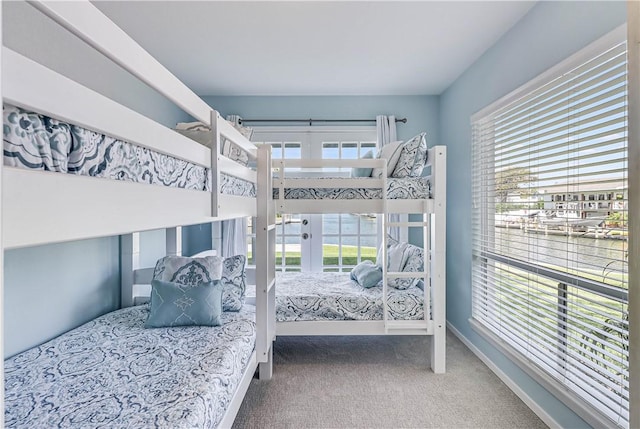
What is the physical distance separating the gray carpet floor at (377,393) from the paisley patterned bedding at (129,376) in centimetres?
49

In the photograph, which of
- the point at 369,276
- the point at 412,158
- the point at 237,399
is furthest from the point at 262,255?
the point at 412,158

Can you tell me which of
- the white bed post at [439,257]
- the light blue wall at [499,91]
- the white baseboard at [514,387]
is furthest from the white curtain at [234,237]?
the white baseboard at [514,387]

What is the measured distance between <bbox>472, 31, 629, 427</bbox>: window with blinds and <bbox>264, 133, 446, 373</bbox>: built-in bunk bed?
0.46 meters

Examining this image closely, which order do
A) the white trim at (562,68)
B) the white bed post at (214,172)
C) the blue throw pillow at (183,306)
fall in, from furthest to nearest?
the blue throw pillow at (183,306)
the white trim at (562,68)
the white bed post at (214,172)

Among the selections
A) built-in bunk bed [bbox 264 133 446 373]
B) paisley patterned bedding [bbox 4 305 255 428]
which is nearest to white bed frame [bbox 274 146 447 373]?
built-in bunk bed [bbox 264 133 446 373]

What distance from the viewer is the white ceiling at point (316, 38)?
6.87 feet

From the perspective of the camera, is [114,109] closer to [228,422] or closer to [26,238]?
[26,238]

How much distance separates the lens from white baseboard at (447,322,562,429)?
1.89m

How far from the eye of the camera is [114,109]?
76cm

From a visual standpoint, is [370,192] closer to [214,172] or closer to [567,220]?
[567,220]

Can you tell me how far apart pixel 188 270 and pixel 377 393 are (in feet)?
5.05

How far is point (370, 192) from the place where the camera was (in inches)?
96.3

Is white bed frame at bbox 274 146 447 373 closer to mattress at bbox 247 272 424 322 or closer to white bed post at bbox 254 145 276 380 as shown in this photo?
mattress at bbox 247 272 424 322

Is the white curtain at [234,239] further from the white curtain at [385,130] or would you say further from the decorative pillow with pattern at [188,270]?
the white curtain at [385,130]
